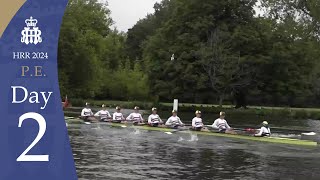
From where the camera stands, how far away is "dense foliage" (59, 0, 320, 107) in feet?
189

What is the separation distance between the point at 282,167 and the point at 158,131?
523 inches

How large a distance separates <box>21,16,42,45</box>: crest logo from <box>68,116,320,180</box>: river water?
936cm

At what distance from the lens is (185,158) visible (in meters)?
20.5

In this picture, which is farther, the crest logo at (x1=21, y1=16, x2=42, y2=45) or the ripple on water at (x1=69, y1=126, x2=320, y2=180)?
the ripple on water at (x1=69, y1=126, x2=320, y2=180)

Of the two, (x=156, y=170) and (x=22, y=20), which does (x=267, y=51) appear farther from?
(x=22, y=20)

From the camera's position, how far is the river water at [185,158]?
16203 millimetres

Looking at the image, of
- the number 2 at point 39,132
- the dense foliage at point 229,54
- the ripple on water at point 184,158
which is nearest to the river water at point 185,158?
the ripple on water at point 184,158

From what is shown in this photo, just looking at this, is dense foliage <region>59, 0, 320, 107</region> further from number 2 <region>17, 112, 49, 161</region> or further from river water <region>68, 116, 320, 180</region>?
number 2 <region>17, 112, 49, 161</region>

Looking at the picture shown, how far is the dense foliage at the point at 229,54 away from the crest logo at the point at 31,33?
5165 centimetres

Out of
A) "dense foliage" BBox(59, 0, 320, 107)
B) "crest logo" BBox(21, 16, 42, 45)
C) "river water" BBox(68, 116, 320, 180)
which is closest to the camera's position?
"crest logo" BBox(21, 16, 42, 45)

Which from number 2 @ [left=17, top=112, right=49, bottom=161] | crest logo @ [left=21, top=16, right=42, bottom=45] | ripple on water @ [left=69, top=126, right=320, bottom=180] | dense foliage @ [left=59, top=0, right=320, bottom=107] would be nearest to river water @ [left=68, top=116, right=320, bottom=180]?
ripple on water @ [left=69, top=126, right=320, bottom=180]

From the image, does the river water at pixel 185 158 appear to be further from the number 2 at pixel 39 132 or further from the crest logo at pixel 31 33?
the crest logo at pixel 31 33

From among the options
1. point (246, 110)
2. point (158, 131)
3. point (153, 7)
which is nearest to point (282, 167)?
point (158, 131)

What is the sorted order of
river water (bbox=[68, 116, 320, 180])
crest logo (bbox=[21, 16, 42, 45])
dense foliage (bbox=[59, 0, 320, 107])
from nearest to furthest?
crest logo (bbox=[21, 16, 42, 45]), river water (bbox=[68, 116, 320, 180]), dense foliage (bbox=[59, 0, 320, 107])
